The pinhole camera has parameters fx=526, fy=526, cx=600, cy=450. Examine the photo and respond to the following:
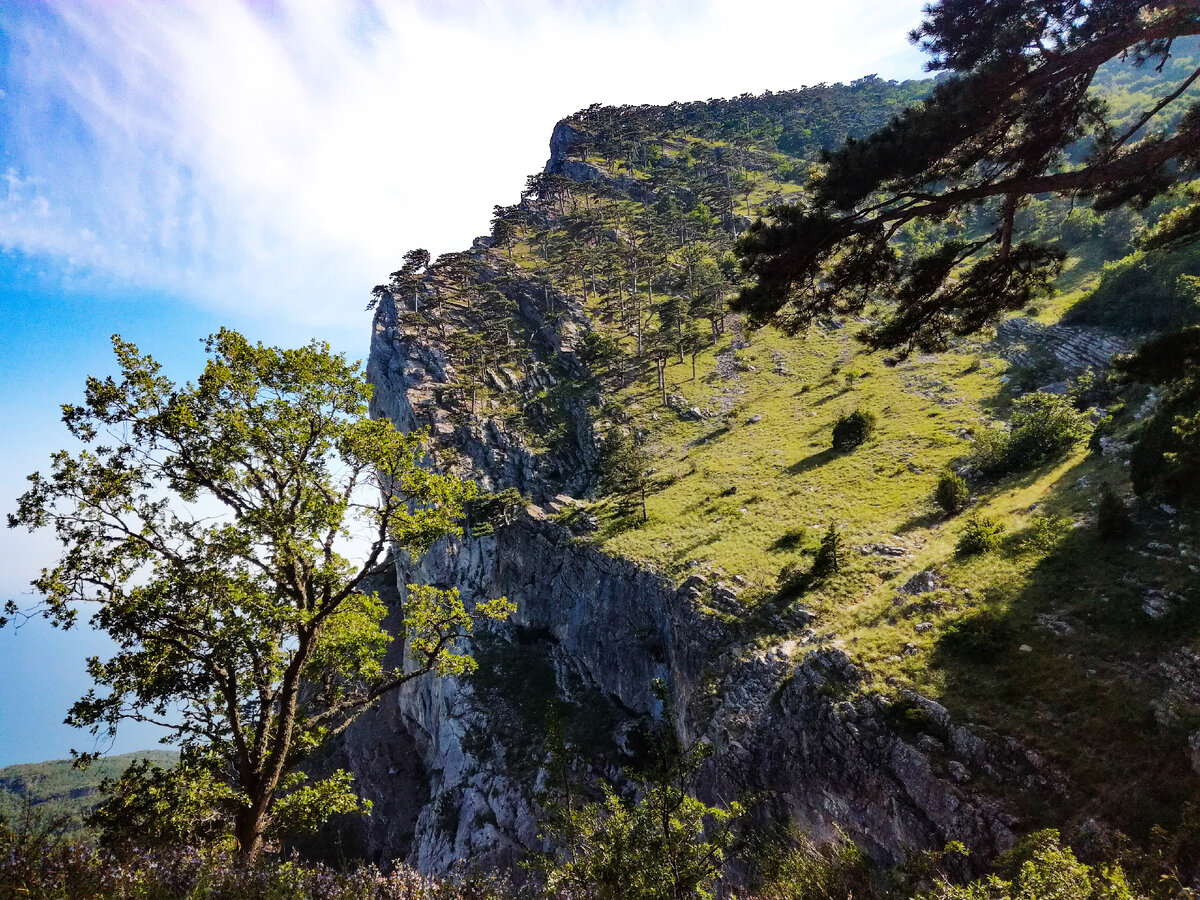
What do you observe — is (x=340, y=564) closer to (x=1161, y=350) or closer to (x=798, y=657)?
(x=798, y=657)

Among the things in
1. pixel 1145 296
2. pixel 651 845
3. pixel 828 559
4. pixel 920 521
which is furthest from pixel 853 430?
pixel 651 845

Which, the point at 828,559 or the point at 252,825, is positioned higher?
the point at 828,559

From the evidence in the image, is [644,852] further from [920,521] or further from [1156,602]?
[920,521]

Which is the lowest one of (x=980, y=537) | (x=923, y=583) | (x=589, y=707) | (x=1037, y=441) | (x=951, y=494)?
(x=589, y=707)

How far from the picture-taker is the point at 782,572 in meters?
23.6

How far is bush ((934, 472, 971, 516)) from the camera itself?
2316 centimetres

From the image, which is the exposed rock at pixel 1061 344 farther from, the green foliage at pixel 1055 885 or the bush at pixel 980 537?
the green foliage at pixel 1055 885

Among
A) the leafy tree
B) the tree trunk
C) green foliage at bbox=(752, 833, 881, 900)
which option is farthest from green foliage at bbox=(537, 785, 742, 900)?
the tree trunk

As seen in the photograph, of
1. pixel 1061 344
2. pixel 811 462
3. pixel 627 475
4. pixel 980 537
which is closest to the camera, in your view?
pixel 980 537

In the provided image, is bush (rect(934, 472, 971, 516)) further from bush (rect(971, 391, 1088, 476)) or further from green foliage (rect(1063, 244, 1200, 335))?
green foliage (rect(1063, 244, 1200, 335))

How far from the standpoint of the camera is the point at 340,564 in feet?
39.5

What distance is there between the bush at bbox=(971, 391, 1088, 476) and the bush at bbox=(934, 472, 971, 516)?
317 cm

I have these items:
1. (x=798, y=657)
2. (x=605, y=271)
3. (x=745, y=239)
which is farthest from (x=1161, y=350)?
(x=605, y=271)

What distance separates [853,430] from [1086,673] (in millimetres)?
24264
